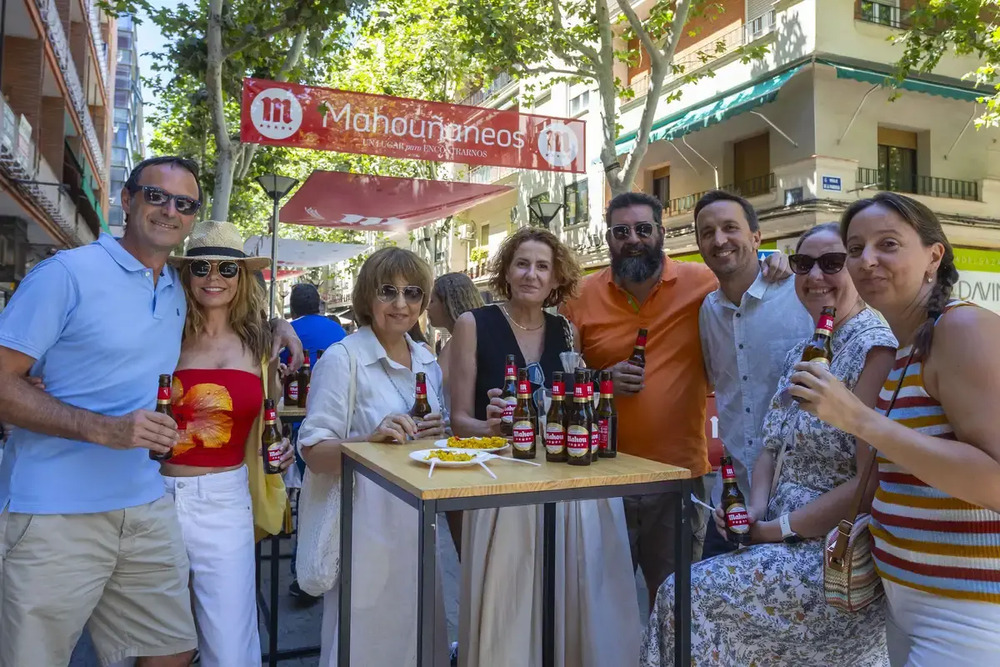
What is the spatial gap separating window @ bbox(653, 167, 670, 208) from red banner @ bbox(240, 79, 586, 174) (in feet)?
32.2

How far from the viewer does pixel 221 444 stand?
2877 mm

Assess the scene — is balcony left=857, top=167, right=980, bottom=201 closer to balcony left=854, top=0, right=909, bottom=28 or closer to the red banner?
balcony left=854, top=0, right=909, bottom=28

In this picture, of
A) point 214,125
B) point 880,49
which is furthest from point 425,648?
point 880,49

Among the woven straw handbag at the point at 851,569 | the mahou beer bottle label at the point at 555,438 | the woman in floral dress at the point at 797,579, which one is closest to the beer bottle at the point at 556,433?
the mahou beer bottle label at the point at 555,438

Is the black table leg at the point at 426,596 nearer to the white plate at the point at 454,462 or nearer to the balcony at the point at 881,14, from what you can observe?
the white plate at the point at 454,462

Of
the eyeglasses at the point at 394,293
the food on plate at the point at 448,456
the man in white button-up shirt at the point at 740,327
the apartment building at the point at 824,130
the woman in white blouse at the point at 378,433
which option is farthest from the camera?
the apartment building at the point at 824,130

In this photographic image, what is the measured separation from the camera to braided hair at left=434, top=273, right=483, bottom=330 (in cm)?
532

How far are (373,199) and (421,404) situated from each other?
28.6ft

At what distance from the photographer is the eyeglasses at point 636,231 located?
3668 mm

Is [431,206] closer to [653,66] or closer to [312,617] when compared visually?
[653,66]

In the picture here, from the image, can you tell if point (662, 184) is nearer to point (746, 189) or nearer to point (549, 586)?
point (746, 189)

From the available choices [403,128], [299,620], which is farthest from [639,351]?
[403,128]

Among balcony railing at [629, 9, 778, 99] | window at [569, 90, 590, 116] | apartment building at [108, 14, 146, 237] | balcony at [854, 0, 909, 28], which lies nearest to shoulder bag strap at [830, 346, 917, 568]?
balcony railing at [629, 9, 778, 99]

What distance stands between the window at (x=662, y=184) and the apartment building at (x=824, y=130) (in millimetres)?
703
